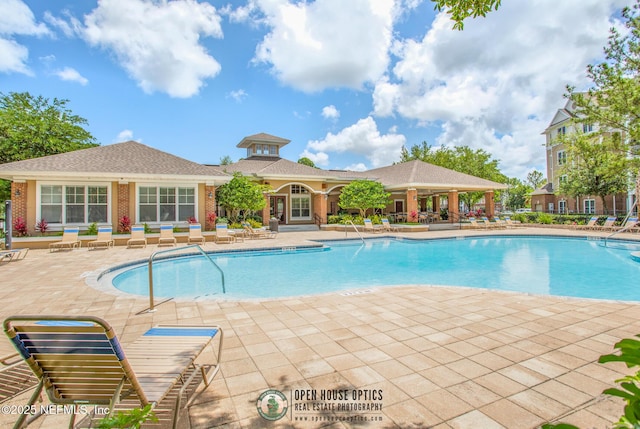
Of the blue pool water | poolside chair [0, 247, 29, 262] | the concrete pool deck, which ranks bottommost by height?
the blue pool water

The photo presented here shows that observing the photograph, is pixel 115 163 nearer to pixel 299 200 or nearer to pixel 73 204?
pixel 73 204

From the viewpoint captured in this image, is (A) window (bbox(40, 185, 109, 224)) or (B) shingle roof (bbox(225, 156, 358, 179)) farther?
(B) shingle roof (bbox(225, 156, 358, 179))

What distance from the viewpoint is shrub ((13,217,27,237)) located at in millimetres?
14430

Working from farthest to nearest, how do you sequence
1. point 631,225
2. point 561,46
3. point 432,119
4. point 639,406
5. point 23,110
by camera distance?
point 432,119 → point 23,110 → point 631,225 → point 561,46 → point 639,406

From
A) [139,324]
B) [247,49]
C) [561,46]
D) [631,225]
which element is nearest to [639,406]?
[139,324]

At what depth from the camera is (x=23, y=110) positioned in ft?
77.0

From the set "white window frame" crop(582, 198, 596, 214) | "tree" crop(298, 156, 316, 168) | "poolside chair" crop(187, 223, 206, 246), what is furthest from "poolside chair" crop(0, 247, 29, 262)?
"tree" crop(298, 156, 316, 168)

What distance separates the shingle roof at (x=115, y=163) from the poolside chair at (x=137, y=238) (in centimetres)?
296

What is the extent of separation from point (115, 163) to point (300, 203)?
44.9ft

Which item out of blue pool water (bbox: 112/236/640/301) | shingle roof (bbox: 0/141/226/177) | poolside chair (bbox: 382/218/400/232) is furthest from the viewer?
poolside chair (bbox: 382/218/400/232)

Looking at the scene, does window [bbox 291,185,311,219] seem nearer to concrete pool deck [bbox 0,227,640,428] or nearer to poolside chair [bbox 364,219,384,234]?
poolside chair [bbox 364,219,384,234]

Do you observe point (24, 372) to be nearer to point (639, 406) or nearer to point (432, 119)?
point (639, 406)

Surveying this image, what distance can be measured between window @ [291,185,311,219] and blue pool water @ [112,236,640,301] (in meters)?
10.4

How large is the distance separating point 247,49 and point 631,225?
76.9 feet
